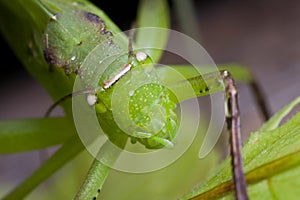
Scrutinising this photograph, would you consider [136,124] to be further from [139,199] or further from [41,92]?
[41,92]

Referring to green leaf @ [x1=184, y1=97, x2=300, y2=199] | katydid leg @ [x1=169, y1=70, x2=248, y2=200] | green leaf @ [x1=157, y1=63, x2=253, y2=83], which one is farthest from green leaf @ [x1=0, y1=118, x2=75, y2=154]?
green leaf @ [x1=184, y1=97, x2=300, y2=199]

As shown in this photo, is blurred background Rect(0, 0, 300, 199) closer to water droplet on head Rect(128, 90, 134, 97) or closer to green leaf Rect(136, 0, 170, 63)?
green leaf Rect(136, 0, 170, 63)

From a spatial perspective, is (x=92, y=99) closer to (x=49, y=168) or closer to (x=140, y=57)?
(x=140, y=57)

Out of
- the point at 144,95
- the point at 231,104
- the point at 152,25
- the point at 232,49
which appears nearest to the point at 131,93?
the point at 144,95

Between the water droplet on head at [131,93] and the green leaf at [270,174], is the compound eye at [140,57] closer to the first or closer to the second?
the water droplet on head at [131,93]

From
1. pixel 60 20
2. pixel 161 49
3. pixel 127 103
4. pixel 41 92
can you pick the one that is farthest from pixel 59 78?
pixel 41 92
